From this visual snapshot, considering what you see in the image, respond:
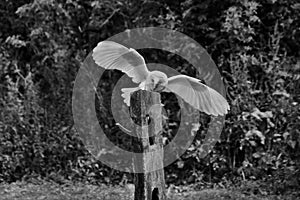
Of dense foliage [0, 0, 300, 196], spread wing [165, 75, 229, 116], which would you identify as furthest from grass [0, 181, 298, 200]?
spread wing [165, 75, 229, 116]

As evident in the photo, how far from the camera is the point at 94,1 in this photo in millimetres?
6312

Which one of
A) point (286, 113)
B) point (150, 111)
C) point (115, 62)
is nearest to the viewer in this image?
point (150, 111)

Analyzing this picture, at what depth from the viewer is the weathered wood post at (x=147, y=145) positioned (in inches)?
118

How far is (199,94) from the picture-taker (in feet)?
10.2

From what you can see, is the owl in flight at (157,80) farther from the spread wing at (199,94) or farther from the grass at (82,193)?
the grass at (82,193)

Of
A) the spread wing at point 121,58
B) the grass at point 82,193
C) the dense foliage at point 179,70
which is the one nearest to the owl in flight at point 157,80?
the spread wing at point 121,58

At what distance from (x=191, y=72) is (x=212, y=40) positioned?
1.32ft

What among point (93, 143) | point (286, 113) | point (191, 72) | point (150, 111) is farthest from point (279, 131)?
point (150, 111)

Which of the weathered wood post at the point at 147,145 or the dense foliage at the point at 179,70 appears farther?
the dense foliage at the point at 179,70

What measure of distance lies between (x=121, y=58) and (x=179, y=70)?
273 centimetres

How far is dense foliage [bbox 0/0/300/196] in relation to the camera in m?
5.57

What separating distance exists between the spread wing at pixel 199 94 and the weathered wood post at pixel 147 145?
0.52ft

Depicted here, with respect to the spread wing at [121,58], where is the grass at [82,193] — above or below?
below

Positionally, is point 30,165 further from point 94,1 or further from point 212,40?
point 212,40
